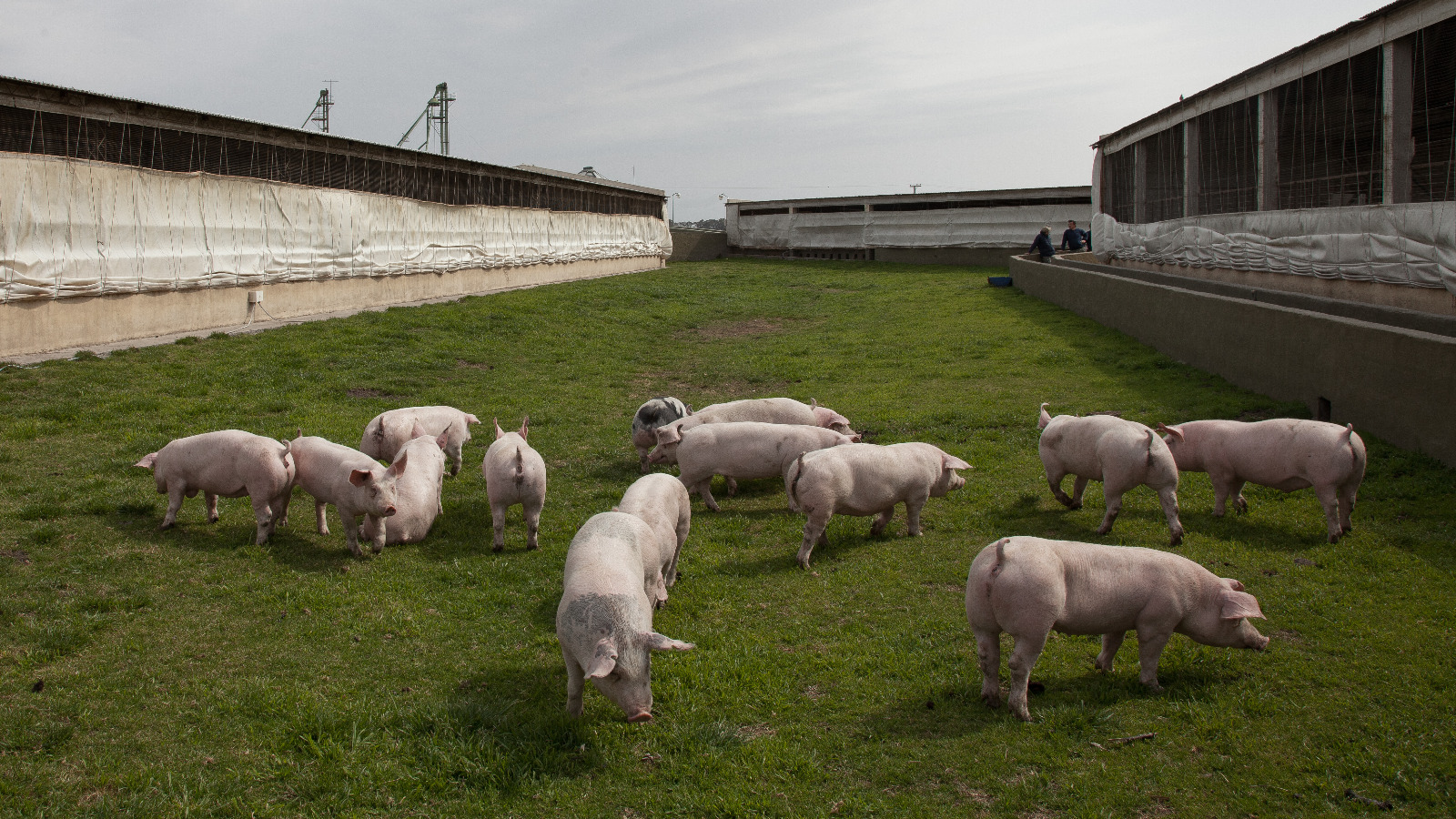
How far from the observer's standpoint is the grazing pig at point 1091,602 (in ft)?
15.1

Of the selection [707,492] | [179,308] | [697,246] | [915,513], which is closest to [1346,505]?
[915,513]

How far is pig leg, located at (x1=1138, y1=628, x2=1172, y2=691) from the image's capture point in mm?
4910

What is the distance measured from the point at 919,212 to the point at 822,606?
126ft

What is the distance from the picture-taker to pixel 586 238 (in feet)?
Answer: 116

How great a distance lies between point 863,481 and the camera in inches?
281

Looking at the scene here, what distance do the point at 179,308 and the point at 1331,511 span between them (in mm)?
15723

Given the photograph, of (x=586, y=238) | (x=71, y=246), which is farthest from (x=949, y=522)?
(x=586, y=238)

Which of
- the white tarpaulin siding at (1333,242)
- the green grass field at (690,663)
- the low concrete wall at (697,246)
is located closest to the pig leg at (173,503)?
the green grass field at (690,663)

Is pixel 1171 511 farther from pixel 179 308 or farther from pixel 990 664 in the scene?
pixel 179 308

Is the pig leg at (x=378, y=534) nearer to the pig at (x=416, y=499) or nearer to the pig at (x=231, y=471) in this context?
the pig at (x=416, y=499)

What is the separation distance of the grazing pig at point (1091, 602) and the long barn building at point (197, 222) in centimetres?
1318

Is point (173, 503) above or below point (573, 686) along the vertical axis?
above

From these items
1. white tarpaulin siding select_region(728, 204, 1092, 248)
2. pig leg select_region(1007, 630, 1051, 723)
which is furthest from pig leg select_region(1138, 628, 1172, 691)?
white tarpaulin siding select_region(728, 204, 1092, 248)

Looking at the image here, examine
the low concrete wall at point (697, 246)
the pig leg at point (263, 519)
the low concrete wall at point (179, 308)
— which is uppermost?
the low concrete wall at point (697, 246)
